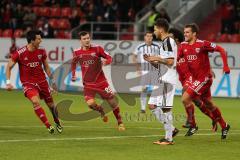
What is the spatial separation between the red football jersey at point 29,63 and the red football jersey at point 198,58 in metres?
2.92

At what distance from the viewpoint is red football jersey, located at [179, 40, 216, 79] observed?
46.9 ft

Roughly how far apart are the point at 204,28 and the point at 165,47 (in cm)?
2060

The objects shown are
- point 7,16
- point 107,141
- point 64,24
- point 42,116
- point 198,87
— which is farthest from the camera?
point 64,24

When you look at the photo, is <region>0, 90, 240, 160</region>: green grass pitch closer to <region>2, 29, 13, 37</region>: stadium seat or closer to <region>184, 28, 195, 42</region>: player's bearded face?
<region>184, 28, 195, 42</region>: player's bearded face

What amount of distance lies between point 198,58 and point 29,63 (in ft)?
10.9

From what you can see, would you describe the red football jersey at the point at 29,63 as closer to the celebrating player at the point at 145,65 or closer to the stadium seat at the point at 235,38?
the celebrating player at the point at 145,65

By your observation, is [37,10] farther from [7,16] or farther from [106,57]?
[106,57]

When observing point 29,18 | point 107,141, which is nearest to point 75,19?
point 29,18

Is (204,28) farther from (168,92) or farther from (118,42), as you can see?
(168,92)

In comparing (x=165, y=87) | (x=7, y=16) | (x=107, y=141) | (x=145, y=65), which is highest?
(x=7, y=16)

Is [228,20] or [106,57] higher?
[228,20]

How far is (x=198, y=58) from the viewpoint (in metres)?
14.4

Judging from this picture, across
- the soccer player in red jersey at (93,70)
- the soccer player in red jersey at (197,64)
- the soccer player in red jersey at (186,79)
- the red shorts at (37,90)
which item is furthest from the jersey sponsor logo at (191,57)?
the red shorts at (37,90)

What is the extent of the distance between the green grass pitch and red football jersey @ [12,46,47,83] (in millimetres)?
1075
